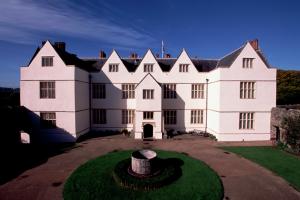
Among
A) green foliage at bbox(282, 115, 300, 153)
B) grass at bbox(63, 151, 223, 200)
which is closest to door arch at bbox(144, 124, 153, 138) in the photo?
grass at bbox(63, 151, 223, 200)

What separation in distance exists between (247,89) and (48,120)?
28.2m

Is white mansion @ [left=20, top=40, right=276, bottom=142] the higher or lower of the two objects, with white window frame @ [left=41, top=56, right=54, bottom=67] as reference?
lower

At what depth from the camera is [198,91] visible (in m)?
28.4

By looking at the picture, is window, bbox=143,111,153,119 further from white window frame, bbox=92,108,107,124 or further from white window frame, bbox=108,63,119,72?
white window frame, bbox=108,63,119,72

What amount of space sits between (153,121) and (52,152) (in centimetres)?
1328

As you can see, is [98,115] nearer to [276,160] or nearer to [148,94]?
[148,94]

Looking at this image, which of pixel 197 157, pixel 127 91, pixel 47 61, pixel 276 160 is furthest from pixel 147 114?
pixel 276 160

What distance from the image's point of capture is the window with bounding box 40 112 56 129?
2311cm

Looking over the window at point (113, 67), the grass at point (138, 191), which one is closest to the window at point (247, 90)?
the grass at point (138, 191)

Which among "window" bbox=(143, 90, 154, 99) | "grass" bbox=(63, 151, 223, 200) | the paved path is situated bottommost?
the paved path

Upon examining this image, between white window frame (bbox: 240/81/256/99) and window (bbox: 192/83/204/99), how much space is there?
6036 mm

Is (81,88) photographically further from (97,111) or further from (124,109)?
(124,109)

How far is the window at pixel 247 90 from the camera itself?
24.1m

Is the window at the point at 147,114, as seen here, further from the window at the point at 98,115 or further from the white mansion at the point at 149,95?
the window at the point at 98,115
